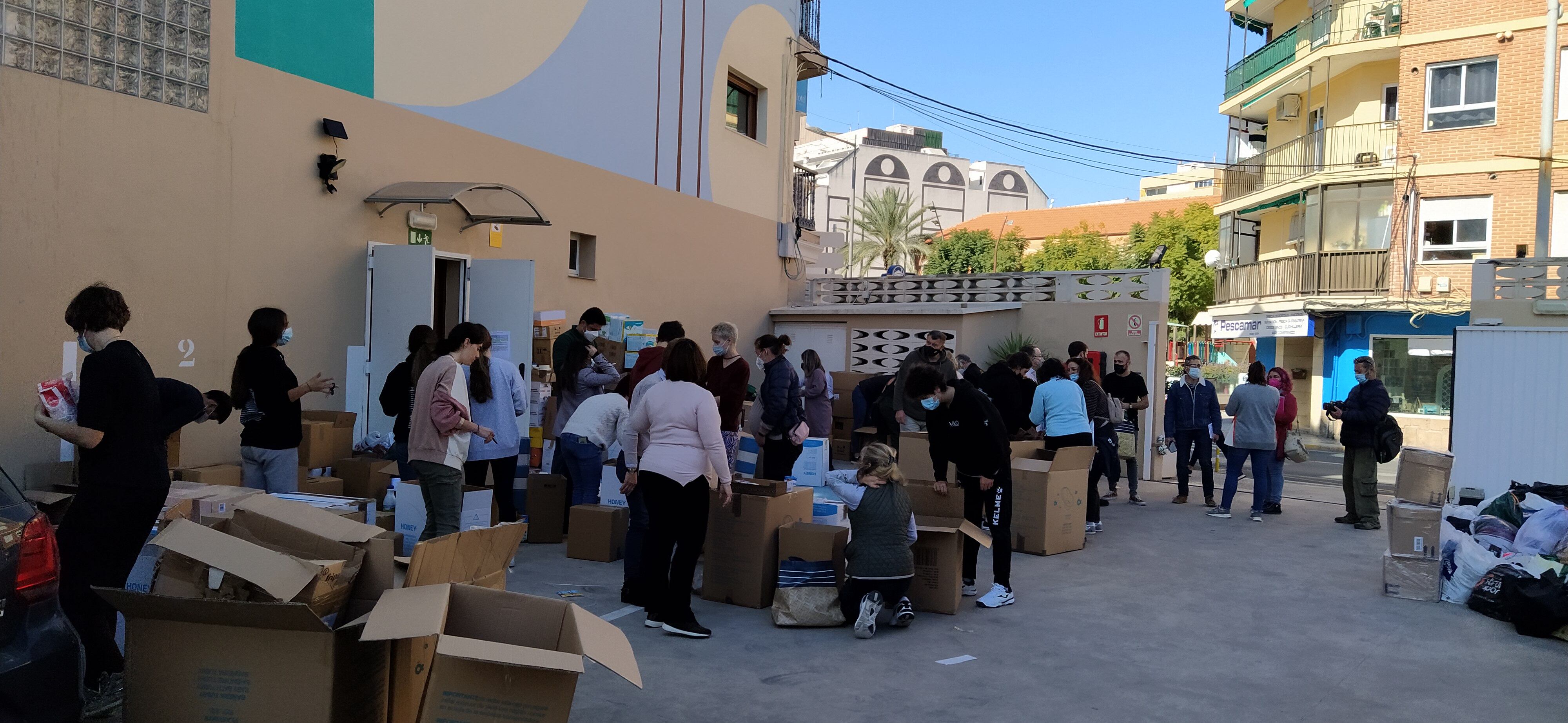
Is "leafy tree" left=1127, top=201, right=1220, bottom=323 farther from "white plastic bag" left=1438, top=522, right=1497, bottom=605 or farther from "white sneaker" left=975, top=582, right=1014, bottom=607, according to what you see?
"white sneaker" left=975, top=582, right=1014, bottom=607

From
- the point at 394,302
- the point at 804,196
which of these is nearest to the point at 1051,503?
the point at 394,302

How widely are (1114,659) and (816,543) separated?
72.4 inches

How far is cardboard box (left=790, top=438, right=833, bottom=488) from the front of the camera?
8906mm

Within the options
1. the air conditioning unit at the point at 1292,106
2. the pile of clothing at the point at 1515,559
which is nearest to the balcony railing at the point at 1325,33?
the air conditioning unit at the point at 1292,106

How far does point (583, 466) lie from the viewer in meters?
7.96

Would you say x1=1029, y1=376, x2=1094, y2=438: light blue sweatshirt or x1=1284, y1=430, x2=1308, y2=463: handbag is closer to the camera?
x1=1029, y1=376, x2=1094, y2=438: light blue sweatshirt

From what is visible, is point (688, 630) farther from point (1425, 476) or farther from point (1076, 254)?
point (1076, 254)

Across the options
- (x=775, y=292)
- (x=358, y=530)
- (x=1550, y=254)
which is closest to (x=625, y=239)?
(x=775, y=292)

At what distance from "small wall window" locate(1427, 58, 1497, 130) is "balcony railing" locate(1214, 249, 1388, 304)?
3.05 m

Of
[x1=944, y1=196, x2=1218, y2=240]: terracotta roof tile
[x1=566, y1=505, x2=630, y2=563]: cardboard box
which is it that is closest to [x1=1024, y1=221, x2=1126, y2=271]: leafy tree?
[x1=944, y1=196, x2=1218, y2=240]: terracotta roof tile

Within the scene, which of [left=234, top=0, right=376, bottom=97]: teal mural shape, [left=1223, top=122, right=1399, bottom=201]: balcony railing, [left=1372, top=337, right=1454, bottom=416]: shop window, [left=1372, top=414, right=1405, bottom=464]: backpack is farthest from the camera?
[left=1223, top=122, right=1399, bottom=201]: balcony railing

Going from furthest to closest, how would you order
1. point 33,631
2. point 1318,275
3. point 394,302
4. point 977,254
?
1. point 977,254
2. point 1318,275
3. point 394,302
4. point 33,631

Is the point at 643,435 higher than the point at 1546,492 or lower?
higher

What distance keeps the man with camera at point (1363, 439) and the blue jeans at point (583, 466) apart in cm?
741
